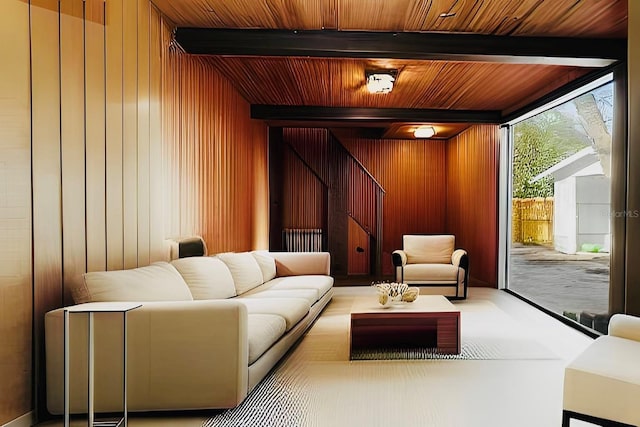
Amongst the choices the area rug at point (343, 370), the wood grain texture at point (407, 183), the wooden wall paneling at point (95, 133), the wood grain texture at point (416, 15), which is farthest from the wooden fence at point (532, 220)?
the wooden wall paneling at point (95, 133)

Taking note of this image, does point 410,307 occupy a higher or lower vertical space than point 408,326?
higher

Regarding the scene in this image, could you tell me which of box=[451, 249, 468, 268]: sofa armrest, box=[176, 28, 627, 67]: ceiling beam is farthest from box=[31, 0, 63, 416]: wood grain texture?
box=[451, 249, 468, 268]: sofa armrest

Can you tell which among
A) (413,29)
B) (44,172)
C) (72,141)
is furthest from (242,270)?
(413,29)

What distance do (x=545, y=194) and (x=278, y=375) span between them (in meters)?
4.69

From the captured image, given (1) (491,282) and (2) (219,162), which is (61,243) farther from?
(1) (491,282)

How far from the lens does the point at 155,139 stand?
358 centimetres

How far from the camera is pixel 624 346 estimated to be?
2.32 m

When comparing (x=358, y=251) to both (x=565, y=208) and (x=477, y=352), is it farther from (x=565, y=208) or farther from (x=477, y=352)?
(x=477, y=352)

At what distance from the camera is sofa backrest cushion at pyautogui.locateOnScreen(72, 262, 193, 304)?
248 centimetres

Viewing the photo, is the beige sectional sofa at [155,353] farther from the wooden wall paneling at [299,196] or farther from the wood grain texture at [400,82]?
the wooden wall paneling at [299,196]

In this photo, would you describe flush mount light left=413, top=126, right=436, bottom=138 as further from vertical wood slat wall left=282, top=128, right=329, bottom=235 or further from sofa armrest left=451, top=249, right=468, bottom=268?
sofa armrest left=451, top=249, right=468, bottom=268

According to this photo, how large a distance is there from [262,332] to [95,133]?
5.29ft

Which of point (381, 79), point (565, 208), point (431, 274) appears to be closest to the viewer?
point (381, 79)

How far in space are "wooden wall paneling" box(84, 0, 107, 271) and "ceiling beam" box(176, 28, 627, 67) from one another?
110 cm
